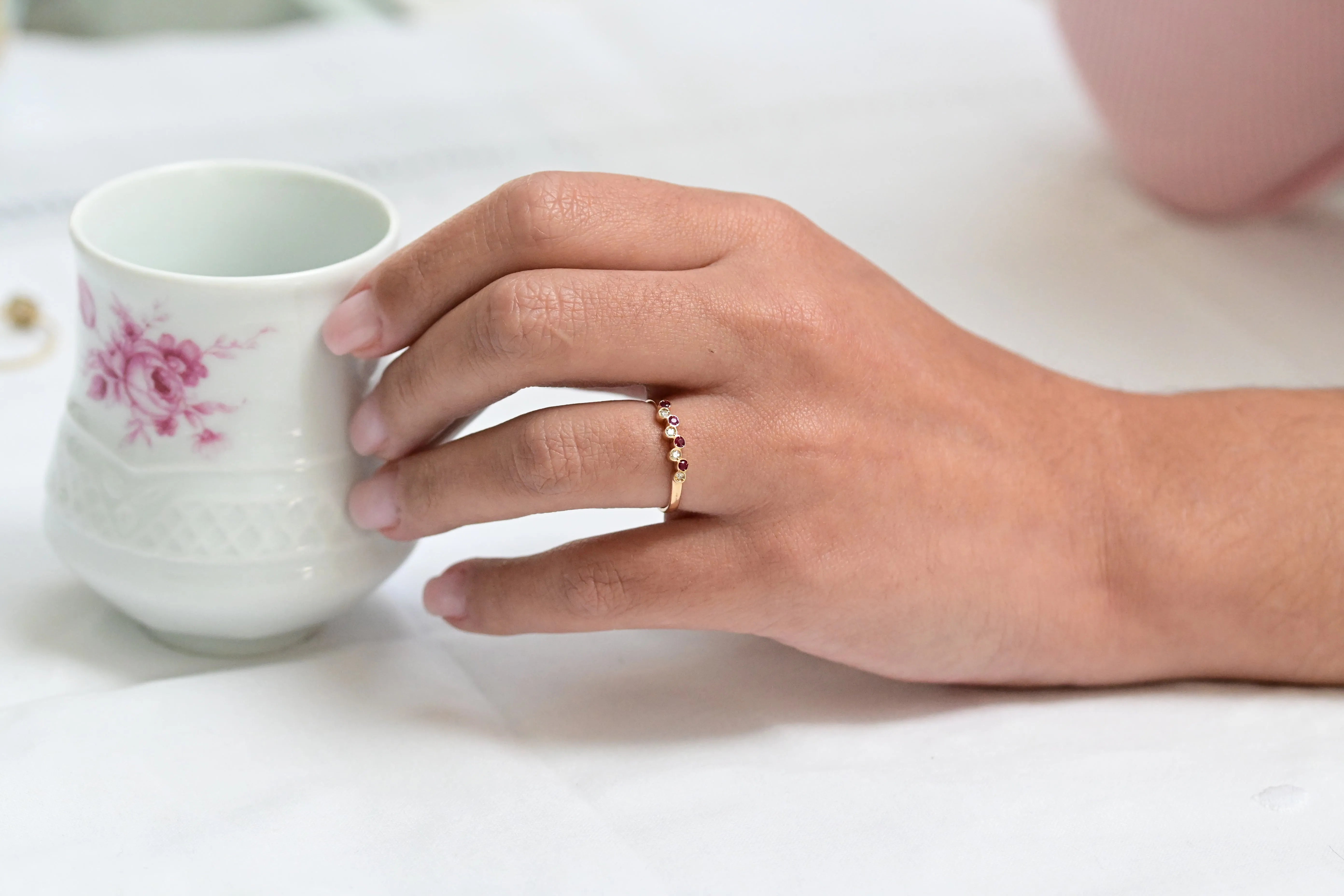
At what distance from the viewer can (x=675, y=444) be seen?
0.48 m

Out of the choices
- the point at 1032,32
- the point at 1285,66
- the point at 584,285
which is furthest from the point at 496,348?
the point at 1032,32

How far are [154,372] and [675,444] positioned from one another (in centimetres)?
19

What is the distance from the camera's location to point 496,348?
472 millimetres

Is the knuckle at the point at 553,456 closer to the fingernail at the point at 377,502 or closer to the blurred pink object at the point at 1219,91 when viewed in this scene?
the fingernail at the point at 377,502

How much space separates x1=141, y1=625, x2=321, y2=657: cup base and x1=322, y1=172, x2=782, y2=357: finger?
131mm

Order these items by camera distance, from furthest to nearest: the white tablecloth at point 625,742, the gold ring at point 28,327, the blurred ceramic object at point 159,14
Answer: the blurred ceramic object at point 159,14 < the gold ring at point 28,327 < the white tablecloth at point 625,742

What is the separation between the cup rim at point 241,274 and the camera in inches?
18.3

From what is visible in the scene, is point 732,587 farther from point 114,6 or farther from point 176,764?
point 114,6

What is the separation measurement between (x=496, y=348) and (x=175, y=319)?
12 cm

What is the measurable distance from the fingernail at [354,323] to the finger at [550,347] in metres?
0.02

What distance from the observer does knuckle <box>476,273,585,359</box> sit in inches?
18.4

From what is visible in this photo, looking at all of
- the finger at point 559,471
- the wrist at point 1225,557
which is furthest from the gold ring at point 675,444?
the wrist at point 1225,557

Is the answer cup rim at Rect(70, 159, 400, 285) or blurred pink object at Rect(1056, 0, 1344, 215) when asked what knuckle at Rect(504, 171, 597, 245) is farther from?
blurred pink object at Rect(1056, 0, 1344, 215)

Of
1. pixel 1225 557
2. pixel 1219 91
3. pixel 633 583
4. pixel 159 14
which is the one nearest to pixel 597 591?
pixel 633 583
